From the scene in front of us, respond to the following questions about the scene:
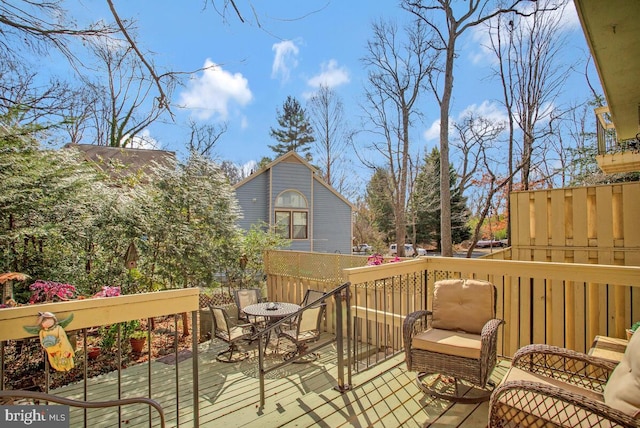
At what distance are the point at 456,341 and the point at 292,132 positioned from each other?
24937 millimetres

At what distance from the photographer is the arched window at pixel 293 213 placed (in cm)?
1485

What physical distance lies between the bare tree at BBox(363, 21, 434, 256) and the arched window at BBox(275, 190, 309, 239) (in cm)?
416

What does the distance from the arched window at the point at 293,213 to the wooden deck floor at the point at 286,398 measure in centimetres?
952

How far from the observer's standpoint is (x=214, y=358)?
Answer: 217 inches

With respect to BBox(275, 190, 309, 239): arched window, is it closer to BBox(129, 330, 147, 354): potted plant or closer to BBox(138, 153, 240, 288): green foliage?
BBox(138, 153, 240, 288): green foliage

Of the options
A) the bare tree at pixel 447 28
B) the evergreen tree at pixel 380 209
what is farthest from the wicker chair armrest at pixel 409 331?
the evergreen tree at pixel 380 209

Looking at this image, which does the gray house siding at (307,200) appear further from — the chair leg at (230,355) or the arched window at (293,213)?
the chair leg at (230,355)

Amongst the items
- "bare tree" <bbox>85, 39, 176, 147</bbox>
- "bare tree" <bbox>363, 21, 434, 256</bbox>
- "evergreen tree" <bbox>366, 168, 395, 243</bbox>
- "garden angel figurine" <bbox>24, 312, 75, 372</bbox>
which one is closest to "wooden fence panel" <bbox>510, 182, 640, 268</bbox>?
"bare tree" <bbox>85, 39, 176, 147</bbox>

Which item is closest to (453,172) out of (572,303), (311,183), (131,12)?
(311,183)

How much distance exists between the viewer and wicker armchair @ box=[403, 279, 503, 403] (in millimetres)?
2746

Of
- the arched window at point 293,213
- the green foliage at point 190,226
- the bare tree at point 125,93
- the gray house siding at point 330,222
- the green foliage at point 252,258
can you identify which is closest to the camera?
the bare tree at point 125,93

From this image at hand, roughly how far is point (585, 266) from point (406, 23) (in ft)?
36.0

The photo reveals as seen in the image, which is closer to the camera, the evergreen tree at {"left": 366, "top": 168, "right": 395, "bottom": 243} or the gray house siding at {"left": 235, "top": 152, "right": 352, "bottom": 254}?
the gray house siding at {"left": 235, "top": 152, "right": 352, "bottom": 254}

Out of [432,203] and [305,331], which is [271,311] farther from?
[432,203]
